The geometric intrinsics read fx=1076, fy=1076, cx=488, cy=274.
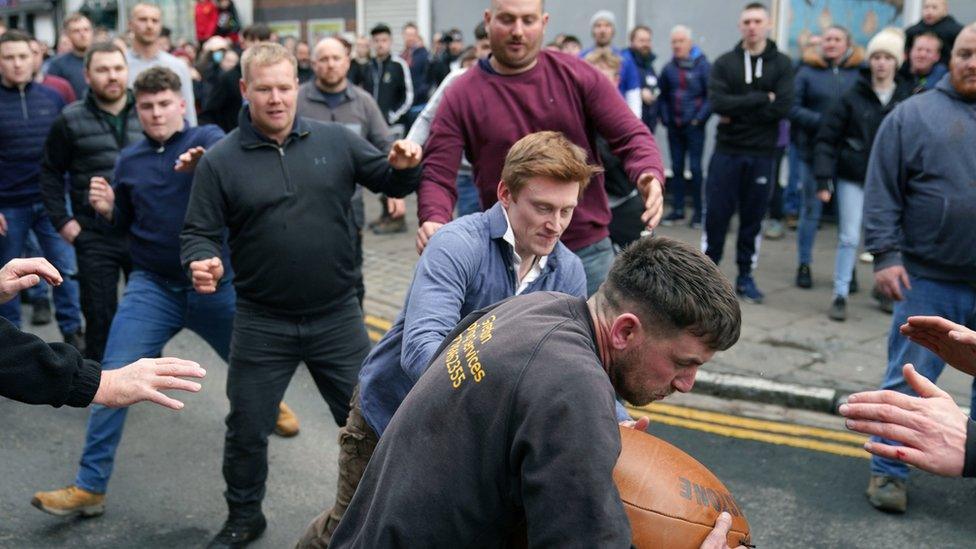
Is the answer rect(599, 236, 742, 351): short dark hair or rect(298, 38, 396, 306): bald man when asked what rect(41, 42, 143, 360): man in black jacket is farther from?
rect(599, 236, 742, 351): short dark hair

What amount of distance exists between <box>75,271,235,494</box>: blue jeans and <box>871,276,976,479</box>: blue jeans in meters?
3.40

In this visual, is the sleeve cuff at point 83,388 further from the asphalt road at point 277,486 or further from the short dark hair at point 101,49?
the short dark hair at point 101,49

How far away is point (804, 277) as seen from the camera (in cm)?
970

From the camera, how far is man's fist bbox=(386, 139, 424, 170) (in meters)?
4.90

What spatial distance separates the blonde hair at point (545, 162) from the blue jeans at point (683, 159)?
8816 millimetres

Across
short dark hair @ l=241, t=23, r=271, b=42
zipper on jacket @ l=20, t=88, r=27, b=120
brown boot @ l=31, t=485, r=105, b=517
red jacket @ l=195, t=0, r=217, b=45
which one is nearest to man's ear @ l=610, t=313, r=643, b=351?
brown boot @ l=31, t=485, r=105, b=517

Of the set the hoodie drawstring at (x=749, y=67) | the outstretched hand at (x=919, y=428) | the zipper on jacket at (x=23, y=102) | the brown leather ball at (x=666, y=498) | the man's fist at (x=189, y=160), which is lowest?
the brown leather ball at (x=666, y=498)

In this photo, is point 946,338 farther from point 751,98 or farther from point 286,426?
point 751,98

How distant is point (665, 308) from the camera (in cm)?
254

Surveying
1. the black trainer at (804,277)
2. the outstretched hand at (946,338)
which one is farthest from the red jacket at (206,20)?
the outstretched hand at (946,338)

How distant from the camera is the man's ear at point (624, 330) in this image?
101 inches

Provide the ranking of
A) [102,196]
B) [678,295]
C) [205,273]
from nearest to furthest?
[678,295], [205,273], [102,196]

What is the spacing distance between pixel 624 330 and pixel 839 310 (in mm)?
6575

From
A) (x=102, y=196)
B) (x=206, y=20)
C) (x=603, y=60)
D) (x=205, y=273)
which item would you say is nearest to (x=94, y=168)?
(x=102, y=196)
